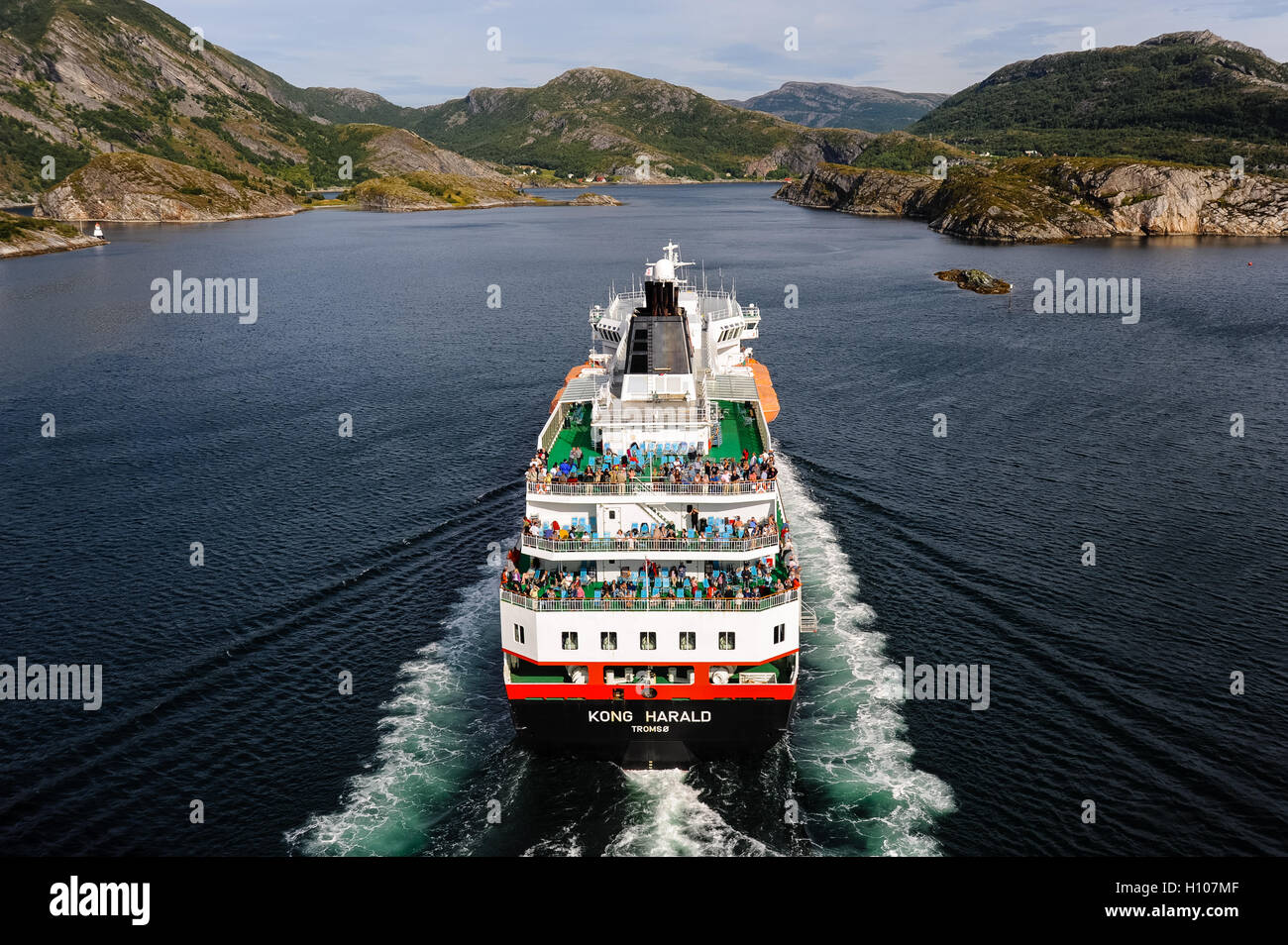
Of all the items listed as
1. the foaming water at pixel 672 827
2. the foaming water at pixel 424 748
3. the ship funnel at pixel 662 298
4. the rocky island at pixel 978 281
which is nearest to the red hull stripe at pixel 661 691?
the foaming water at pixel 672 827

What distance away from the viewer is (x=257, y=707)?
3909cm

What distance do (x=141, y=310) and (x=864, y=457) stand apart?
10842 cm

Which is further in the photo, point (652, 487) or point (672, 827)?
point (652, 487)

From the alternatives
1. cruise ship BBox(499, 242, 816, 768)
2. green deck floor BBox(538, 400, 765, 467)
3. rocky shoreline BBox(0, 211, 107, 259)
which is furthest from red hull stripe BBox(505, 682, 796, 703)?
rocky shoreline BBox(0, 211, 107, 259)

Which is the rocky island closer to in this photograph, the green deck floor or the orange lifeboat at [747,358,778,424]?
the orange lifeboat at [747,358,778,424]

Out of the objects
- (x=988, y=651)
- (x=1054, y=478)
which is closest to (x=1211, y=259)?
(x=1054, y=478)

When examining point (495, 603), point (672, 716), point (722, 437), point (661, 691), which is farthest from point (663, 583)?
point (495, 603)

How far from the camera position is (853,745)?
3666cm

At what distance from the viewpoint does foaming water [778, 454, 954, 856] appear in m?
31.9

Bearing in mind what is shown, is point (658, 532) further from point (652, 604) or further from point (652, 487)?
point (652, 604)

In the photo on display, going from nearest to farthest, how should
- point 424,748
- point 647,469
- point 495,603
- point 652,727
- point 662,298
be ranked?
point 652,727, point 424,748, point 647,469, point 495,603, point 662,298

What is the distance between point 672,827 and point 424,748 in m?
11.0

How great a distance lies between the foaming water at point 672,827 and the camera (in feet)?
101

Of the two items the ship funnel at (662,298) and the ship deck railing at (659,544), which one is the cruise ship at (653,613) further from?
the ship funnel at (662,298)
